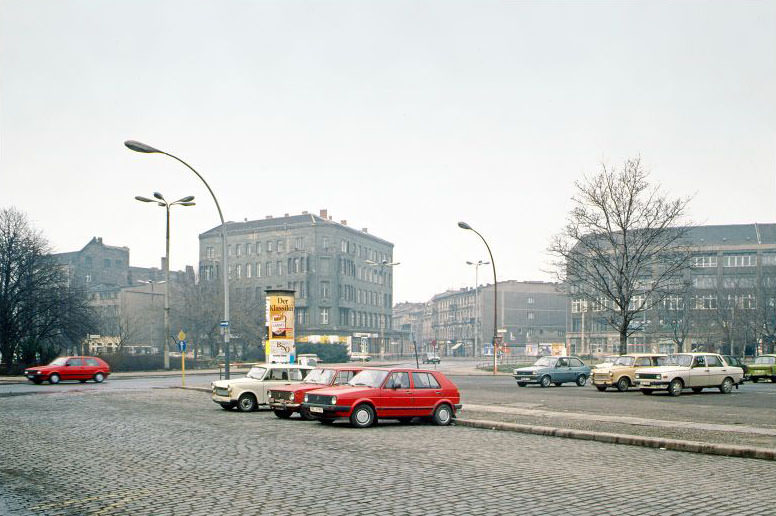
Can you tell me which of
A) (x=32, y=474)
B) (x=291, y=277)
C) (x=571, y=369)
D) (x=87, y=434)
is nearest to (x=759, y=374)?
(x=571, y=369)

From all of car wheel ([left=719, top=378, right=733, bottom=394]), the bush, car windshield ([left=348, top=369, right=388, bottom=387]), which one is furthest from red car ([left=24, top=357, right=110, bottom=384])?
the bush

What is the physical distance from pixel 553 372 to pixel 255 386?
18.9 meters

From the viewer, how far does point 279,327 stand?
112 ft

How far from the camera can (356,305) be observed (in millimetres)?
114562

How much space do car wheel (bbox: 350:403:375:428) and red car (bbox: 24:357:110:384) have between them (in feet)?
86.9

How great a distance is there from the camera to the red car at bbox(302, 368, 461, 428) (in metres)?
17.6

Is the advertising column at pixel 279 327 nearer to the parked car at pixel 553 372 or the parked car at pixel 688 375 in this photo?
the parked car at pixel 553 372

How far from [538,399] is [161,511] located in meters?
20.4

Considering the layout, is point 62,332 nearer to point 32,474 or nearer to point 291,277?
point 32,474

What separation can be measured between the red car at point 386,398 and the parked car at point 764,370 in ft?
108

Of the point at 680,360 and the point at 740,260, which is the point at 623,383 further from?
the point at 740,260

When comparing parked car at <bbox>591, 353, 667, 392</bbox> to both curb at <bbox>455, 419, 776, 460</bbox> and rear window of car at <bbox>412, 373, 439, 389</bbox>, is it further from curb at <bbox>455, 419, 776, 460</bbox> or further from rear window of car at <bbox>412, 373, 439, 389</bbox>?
rear window of car at <bbox>412, 373, 439, 389</bbox>

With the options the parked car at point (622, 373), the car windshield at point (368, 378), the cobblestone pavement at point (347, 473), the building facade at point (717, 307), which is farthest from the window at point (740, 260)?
the cobblestone pavement at point (347, 473)

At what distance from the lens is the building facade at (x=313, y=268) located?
107 meters
